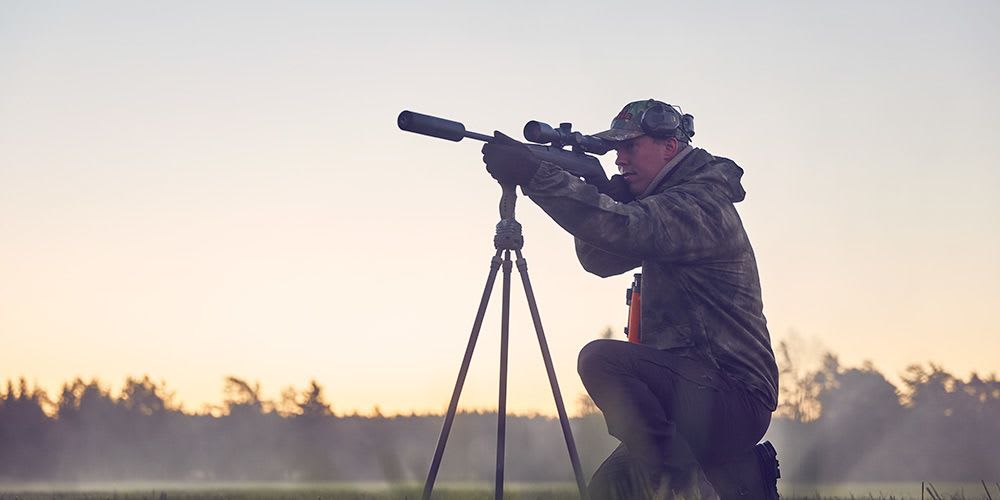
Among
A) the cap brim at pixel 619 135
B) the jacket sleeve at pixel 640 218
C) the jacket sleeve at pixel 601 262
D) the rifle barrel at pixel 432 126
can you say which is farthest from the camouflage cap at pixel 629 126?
the rifle barrel at pixel 432 126

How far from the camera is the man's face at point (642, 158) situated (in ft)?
23.8

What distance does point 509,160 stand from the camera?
614cm

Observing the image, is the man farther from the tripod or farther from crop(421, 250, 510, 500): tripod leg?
crop(421, 250, 510, 500): tripod leg

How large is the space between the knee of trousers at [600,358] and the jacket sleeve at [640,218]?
2.23 ft

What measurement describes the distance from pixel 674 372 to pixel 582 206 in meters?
1.44

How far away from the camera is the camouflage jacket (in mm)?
6227

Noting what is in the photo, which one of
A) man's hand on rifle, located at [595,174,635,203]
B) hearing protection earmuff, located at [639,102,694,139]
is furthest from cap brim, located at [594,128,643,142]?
man's hand on rifle, located at [595,174,635,203]

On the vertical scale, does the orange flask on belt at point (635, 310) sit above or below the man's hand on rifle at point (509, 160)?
below

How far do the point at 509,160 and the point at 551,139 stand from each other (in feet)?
2.62

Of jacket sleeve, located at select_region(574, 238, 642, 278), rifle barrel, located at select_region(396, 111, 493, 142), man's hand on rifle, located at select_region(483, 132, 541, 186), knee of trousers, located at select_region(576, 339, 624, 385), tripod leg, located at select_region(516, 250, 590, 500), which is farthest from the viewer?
jacket sleeve, located at select_region(574, 238, 642, 278)

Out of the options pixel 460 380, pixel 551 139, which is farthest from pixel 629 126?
pixel 460 380

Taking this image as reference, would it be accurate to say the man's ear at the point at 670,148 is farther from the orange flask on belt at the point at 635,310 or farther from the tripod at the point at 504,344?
the tripod at the point at 504,344

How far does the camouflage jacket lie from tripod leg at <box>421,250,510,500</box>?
2.48 feet

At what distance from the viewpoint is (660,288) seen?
6.94 m
